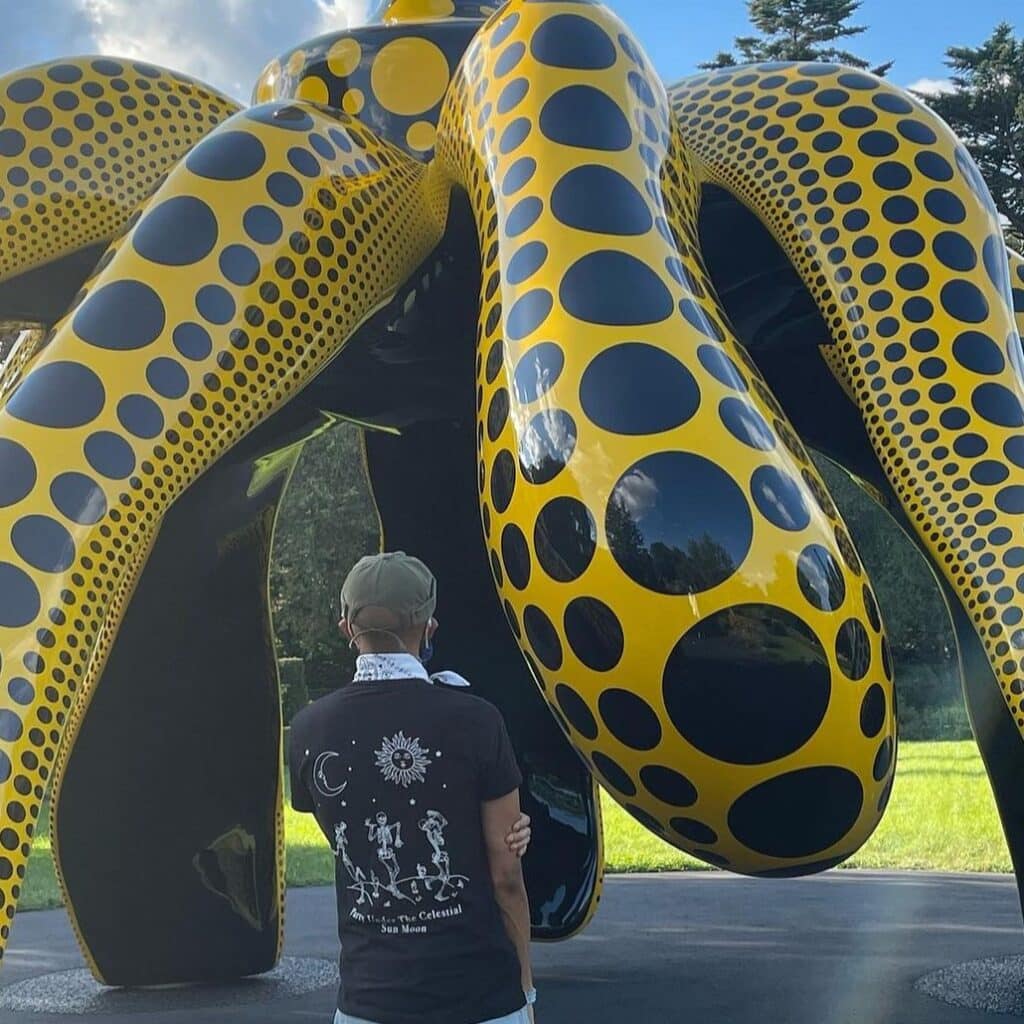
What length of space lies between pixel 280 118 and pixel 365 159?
321mm

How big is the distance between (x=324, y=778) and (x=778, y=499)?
4.38 ft

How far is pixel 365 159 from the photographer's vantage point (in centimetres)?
519

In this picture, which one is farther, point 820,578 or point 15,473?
point 15,473

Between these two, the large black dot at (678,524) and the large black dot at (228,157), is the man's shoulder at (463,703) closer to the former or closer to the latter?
the large black dot at (678,524)

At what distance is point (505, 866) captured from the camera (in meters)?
2.93

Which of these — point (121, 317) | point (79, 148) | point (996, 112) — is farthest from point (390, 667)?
point (996, 112)

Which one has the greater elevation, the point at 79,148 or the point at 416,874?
the point at 79,148

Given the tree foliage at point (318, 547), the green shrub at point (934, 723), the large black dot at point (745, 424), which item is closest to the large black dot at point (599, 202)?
the large black dot at point (745, 424)

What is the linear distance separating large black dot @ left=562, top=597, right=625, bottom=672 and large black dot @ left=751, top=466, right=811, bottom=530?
0.45 m

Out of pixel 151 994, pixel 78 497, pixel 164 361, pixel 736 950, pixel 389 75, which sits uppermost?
pixel 389 75

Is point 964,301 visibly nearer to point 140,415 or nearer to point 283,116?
point 283,116

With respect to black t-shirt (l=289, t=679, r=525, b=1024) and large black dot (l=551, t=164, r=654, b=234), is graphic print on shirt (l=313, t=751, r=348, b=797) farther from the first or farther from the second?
large black dot (l=551, t=164, r=654, b=234)

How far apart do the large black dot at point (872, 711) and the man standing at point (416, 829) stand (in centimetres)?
106

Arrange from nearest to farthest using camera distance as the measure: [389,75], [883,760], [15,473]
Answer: [883,760]
[15,473]
[389,75]
